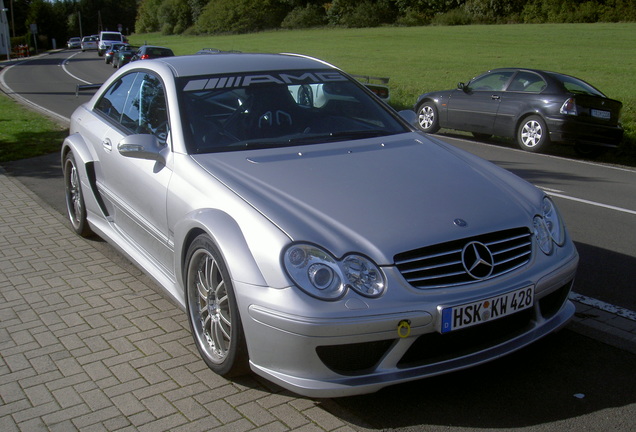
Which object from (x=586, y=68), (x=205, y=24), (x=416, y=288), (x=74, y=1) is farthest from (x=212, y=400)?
(x=74, y=1)

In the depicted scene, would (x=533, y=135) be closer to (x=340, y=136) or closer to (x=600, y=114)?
(x=600, y=114)

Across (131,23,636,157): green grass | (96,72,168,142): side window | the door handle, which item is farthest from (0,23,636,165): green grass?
the door handle

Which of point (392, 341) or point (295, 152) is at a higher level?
point (295, 152)

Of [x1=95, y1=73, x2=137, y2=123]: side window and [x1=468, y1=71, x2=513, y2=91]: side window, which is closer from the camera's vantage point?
[x1=95, y1=73, x2=137, y2=123]: side window

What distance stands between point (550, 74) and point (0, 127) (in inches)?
423

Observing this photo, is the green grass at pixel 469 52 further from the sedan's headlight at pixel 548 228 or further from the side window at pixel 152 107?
the side window at pixel 152 107

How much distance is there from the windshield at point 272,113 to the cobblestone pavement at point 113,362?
50.3 inches

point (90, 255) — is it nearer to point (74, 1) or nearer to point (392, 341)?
point (392, 341)

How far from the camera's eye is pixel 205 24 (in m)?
85.7

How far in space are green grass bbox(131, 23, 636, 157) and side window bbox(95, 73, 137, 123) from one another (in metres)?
11.1

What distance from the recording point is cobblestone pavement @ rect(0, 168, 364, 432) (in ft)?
11.6

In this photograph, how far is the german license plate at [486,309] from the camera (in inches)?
134

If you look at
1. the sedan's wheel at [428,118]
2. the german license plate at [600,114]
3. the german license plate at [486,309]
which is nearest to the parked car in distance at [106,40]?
the sedan's wheel at [428,118]

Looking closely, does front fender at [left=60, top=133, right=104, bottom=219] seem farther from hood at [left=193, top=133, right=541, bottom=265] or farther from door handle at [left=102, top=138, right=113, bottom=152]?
hood at [left=193, top=133, right=541, bottom=265]
